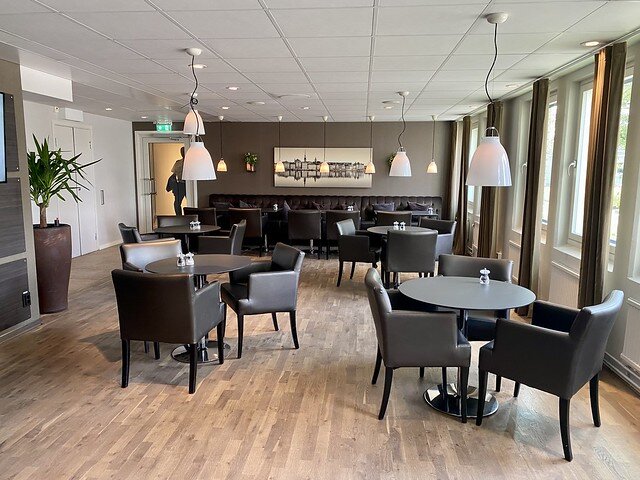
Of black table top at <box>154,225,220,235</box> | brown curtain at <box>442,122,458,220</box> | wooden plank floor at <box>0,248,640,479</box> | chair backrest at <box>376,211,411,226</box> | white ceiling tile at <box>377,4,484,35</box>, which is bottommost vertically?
wooden plank floor at <box>0,248,640,479</box>

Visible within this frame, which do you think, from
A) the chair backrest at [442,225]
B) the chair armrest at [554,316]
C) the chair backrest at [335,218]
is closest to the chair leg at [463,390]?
the chair armrest at [554,316]

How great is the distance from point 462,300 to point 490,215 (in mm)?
4011

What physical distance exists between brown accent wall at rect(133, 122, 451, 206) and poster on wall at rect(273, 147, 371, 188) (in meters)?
0.12

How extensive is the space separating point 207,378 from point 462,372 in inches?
71.8

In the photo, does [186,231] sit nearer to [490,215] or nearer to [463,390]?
[490,215]

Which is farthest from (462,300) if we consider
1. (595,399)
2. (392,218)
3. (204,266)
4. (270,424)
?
(392,218)

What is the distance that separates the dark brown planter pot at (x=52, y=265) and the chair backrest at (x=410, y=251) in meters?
3.51

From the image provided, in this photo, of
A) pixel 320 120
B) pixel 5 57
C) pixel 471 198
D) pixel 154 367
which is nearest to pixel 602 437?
pixel 154 367

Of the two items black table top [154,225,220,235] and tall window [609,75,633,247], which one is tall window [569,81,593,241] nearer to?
tall window [609,75,633,247]

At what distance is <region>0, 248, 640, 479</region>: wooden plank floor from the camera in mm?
2518

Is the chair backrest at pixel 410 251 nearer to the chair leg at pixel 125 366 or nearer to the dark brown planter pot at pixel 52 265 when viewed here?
the chair leg at pixel 125 366

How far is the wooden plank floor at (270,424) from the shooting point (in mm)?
2518

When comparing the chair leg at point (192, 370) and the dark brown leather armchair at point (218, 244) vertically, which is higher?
the dark brown leather armchair at point (218, 244)

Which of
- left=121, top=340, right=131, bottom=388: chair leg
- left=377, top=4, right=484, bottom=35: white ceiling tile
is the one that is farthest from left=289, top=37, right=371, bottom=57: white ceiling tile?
left=121, top=340, right=131, bottom=388: chair leg
